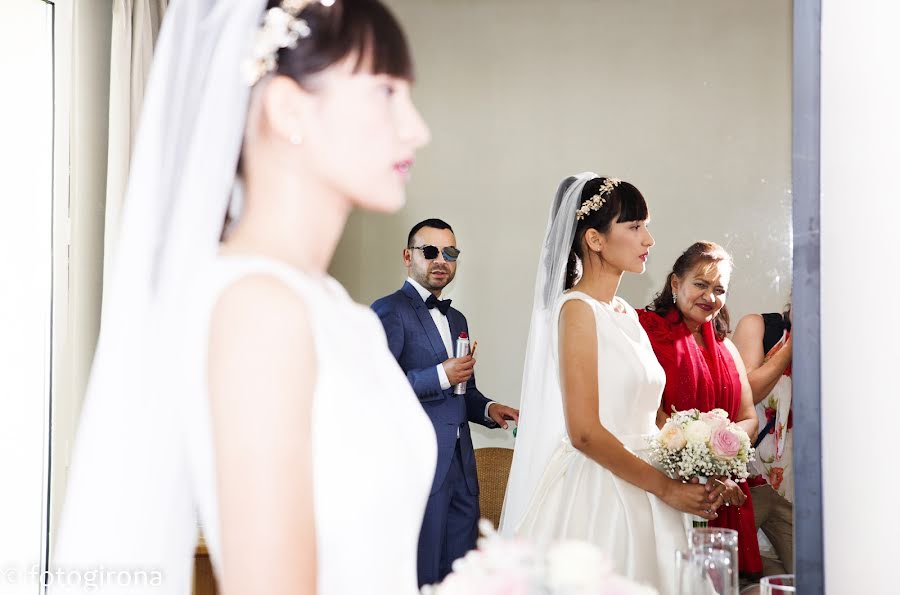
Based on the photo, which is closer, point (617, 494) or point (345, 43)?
point (345, 43)

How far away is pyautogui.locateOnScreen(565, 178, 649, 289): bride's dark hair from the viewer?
4.96ft

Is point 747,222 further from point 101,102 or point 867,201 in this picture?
point 101,102

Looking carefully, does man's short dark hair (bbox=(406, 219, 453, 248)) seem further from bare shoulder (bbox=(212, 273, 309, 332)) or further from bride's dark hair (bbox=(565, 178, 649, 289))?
bare shoulder (bbox=(212, 273, 309, 332))

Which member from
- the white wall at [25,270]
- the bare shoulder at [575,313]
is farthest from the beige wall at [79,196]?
the bare shoulder at [575,313]

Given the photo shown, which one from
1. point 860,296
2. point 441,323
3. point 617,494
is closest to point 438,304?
point 441,323

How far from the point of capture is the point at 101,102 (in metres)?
2.02

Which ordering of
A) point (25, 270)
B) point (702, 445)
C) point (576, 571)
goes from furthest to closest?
point (25, 270) < point (702, 445) < point (576, 571)

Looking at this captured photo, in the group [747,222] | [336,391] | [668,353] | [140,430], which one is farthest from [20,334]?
[747,222]

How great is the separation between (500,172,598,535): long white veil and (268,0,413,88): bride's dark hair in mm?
415

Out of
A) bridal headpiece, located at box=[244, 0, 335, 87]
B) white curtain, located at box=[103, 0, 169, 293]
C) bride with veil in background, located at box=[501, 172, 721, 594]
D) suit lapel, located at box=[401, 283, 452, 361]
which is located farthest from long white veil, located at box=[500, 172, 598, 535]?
white curtain, located at box=[103, 0, 169, 293]

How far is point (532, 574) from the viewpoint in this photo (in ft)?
3.60

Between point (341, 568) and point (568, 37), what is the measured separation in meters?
1.02

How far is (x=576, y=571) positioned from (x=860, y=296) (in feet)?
2.24

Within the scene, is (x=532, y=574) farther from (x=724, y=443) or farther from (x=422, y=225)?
(x=422, y=225)
